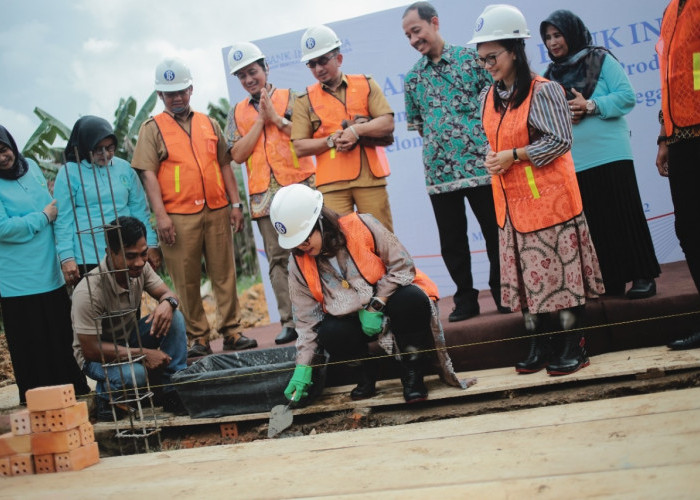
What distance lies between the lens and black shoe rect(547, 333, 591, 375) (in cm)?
334

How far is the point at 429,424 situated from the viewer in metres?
3.02

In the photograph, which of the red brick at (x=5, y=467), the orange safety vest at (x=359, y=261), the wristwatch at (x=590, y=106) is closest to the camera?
the red brick at (x=5, y=467)

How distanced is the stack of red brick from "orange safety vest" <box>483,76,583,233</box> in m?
2.13

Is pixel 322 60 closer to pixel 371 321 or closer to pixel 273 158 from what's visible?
pixel 273 158

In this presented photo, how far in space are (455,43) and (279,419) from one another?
A: 3.05m

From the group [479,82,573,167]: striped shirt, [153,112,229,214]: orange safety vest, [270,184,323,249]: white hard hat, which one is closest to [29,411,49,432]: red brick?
[270,184,323,249]: white hard hat

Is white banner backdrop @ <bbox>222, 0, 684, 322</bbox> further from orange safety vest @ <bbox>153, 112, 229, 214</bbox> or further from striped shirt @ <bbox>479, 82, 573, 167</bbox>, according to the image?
striped shirt @ <bbox>479, 82, 573, 167</bbox>

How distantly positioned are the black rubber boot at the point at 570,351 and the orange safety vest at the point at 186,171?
7.72 feet

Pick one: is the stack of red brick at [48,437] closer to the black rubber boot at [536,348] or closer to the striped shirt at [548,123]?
the black rubber boot at [536,348]

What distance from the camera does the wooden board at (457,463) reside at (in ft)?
6.86

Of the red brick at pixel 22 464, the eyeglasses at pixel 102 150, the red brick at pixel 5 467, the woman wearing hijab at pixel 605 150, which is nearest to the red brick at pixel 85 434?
the red brick at pixel 22 464

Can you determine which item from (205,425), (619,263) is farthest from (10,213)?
(619,263)

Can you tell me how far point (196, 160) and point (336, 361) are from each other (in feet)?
5.68

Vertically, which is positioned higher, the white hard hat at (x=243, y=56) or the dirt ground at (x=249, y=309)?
the white hard hat at (x=243, y=56)
